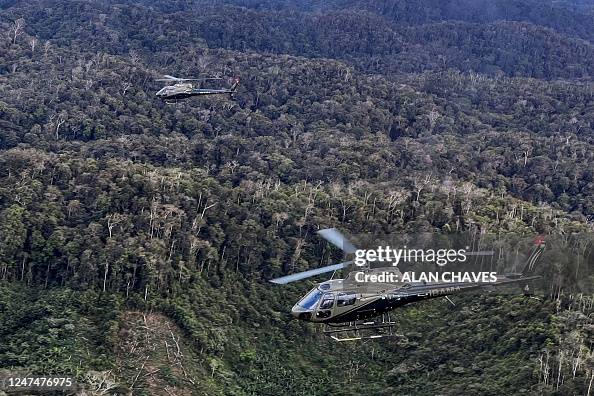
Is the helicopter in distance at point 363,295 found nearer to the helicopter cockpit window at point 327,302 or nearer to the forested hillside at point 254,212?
the helicopter cockpit window at point 327,302

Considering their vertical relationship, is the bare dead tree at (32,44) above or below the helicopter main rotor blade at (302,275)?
below

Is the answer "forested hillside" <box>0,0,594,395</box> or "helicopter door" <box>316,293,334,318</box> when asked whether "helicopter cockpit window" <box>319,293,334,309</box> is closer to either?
"helicopter door" <box>316,293,334,318</box>

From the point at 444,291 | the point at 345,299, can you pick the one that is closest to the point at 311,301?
the point at 345,299

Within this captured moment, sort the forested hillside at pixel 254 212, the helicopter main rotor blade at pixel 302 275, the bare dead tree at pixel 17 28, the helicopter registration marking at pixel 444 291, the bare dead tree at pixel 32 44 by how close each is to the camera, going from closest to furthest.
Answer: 1. the helicopter main rotor blade at pixel 302 275
2. the helicopter registration marking at pixel 444 291
3. the forested hillside at pixel 254 212
4. the bare dead tree at pixel 32 44
5. the bare dead tree at pixel 17 28

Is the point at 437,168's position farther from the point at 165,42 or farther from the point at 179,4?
the point at 179,4

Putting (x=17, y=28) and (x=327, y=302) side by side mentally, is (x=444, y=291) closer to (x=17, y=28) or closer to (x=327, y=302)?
(x=327, y=302)

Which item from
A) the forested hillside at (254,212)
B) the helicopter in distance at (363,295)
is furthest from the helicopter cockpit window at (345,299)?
the forested hillside at (254,212)

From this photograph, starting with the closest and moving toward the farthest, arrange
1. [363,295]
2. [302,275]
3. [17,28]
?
[302,275] < [363,295] < [17,28]
